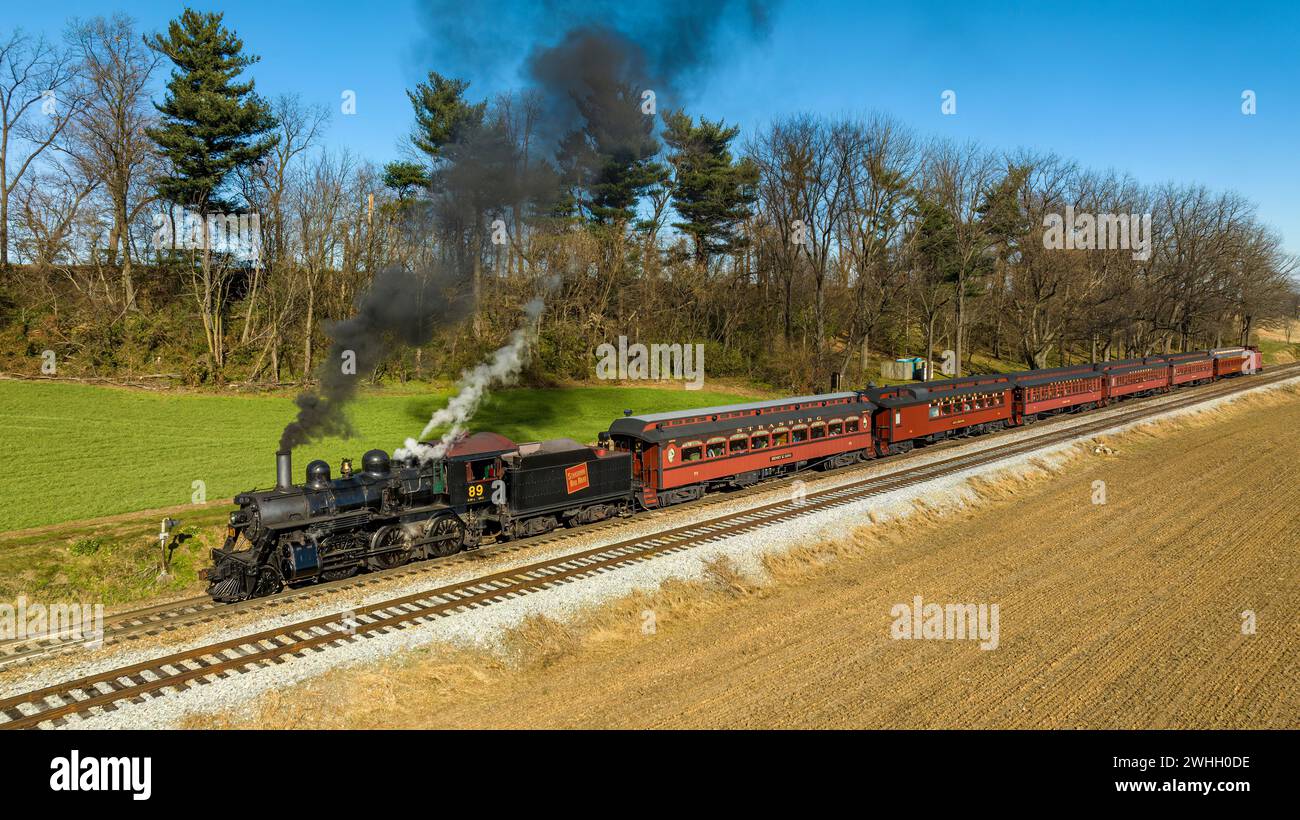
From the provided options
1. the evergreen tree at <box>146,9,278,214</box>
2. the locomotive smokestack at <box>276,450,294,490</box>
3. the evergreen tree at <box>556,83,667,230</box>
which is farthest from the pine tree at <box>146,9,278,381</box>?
the locomotive smokestack at <box>276,450,294,490</box>

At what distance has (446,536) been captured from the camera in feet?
62.6

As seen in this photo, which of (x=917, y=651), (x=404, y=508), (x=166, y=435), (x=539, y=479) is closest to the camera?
(x=917, y=651)

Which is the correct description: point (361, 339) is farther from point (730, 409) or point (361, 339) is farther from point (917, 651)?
point (917, 651)

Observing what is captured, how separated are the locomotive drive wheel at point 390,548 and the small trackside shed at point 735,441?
820 centimetres

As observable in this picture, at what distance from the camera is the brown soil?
11.8 meters

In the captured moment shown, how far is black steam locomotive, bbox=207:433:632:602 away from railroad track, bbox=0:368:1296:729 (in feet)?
6.71

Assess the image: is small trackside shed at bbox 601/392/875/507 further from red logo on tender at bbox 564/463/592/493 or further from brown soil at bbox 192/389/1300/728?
brown soil at bbox 192/389/1300/728

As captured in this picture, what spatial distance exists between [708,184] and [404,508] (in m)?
49.2

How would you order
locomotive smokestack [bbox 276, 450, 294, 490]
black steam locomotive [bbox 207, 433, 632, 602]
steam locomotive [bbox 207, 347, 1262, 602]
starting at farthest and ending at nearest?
locomotive smokestack [bbox 276, 450, 294, 490], steam locomotive [bbox 207, 347, 1262, 602], black steam locomotive [bbox 207, 433, 632, 602]

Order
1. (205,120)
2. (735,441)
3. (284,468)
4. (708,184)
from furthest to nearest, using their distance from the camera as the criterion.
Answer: (708,184), (205,120), (735,441), (284,468)

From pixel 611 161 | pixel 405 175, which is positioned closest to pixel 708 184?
pixel 611 161

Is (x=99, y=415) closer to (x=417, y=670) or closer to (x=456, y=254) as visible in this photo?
(x=456, y=254)

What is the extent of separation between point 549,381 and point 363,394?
12693 mm
